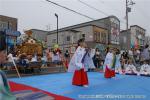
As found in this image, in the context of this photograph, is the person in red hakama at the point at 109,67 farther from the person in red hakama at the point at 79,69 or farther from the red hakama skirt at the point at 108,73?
the person in red hakama at the point at 79,69

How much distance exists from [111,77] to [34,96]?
9.67m

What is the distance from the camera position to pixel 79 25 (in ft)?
131

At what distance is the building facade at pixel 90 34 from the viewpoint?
3703cm

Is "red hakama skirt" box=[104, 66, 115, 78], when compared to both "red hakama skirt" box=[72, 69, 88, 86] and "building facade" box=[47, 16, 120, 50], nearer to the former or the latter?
"red hakama skirt" box=[72, 69, 88, 86]

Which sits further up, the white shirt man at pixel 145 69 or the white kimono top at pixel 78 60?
the white kimono top at pixel 78 60

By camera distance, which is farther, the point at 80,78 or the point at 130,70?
the point at 130,70

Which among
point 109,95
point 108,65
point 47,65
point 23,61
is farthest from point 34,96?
point 47,65

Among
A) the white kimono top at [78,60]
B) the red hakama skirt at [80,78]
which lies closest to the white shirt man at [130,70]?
the white kimono top at [78,60]

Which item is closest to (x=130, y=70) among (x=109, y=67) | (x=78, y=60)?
(x=109, y=67)

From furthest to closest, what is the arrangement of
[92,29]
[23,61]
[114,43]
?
[114,43] → [92,29] → [23,61]

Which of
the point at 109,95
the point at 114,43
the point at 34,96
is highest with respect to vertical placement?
the point at 114,43

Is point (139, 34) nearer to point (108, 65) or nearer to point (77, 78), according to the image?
point (108, 65)

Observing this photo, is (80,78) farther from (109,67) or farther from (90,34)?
(90,34)

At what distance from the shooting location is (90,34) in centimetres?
3719
